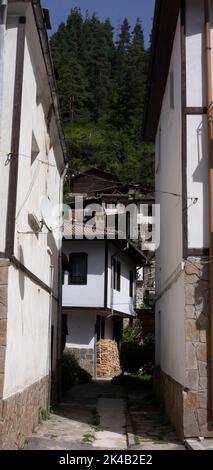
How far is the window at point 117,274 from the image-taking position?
27.3 metres

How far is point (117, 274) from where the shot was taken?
92.3 ft

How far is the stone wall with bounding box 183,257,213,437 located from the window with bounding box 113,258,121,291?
687 inches

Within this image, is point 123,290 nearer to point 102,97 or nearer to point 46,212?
point 46,212

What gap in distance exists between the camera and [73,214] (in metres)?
31.5

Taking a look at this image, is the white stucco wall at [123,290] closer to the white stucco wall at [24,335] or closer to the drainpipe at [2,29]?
the white stucco wall at [24,335]

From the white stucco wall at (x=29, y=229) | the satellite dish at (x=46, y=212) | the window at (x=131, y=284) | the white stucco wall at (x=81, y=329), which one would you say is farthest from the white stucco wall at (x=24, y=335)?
the window at (x=131, y=284)

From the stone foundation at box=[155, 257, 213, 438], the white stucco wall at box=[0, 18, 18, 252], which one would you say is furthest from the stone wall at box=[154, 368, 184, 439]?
the white stucco wall at box=[0, 18, 18, 252]

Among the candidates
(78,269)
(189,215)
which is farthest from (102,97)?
(189,215)

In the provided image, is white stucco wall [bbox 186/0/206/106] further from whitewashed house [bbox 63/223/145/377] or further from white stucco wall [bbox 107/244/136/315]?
white stucco wall [bbox 107/244/136/315]

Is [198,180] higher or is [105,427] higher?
[198,180]

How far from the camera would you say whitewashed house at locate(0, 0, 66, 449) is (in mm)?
8500

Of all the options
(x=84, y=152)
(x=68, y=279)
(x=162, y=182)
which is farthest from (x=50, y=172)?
(x=84, y=152)

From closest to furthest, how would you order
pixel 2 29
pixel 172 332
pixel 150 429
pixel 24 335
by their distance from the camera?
1. pixel 2 29
2. pixel 24 335
3. pixel 150 429
4. pixel 172 332

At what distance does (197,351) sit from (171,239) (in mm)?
3614
